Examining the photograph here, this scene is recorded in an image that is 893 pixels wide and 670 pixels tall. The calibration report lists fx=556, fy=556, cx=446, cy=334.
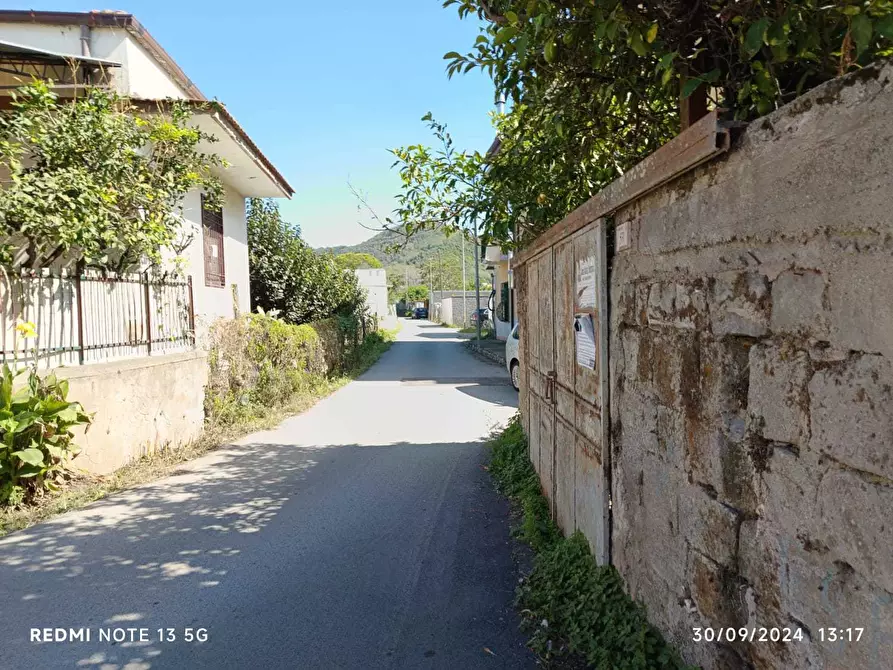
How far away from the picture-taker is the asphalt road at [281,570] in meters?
3.05

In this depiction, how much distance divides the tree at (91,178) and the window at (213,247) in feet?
10.6

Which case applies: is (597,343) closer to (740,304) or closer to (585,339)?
(585,339)

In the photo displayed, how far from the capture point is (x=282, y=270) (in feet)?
50.9

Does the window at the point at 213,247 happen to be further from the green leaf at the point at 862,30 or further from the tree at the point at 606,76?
the green leaf at the point at 862,30

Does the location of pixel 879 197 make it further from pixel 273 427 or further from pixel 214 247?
pixel 214 247

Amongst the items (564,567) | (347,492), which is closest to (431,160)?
(347,492)

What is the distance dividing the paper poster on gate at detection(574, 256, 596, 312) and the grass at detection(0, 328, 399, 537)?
511 centimetres

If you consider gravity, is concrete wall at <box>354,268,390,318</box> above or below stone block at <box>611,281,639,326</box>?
above

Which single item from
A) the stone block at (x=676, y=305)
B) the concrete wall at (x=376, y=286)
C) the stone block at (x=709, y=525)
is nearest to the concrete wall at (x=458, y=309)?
the concrete wall at (x=376, y=286)

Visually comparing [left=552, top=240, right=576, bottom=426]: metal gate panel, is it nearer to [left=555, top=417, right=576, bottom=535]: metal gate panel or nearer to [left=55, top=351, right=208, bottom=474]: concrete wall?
[left=555, top=417, right=576, bottom=535]: metal gate panel

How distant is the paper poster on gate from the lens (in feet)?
10.5

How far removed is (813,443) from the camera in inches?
61.4

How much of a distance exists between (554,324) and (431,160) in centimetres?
244

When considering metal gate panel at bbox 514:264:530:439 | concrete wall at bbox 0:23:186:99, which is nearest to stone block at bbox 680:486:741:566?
metal gate panel at bbox 514:264:530:439
